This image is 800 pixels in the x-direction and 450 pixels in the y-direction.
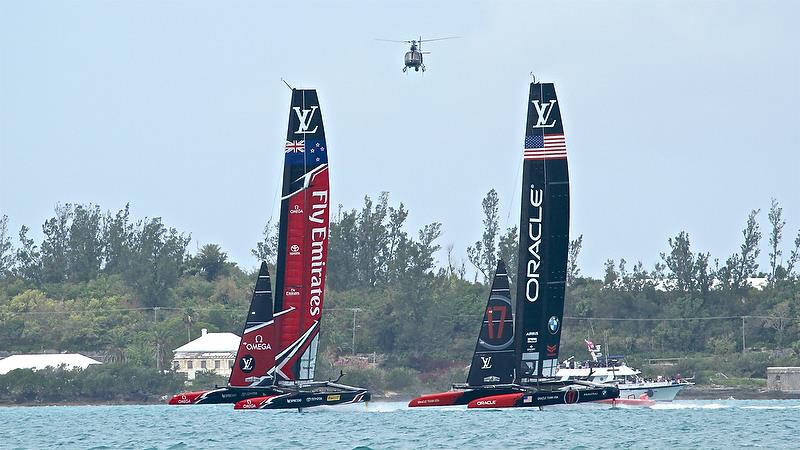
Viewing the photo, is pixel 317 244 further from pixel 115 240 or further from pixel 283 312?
pixel 115 240

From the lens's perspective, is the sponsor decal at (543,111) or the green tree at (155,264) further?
the green tree at (155,264)

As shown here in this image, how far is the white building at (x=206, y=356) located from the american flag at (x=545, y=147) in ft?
160

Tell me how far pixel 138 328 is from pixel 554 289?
5952cm

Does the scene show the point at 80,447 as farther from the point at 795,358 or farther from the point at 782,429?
the point at 795,358

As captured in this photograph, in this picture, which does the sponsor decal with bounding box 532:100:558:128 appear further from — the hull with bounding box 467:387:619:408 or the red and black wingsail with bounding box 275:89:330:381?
the hull with bounding box 467:387:619:408

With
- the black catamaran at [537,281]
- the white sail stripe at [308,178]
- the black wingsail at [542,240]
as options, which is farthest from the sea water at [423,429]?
the white sail stripe at [308,178]

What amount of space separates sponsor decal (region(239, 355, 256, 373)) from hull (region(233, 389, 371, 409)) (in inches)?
70.0

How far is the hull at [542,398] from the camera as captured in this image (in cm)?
5472

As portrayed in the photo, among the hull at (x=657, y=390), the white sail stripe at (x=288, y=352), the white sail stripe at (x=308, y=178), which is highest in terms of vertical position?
the white sail stripe at (x=308, y=178)

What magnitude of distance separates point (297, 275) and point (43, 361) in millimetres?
47050

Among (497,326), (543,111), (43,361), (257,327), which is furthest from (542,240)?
(43,361)

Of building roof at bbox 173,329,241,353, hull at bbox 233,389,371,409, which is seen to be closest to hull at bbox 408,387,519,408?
hull at bbox 233,389,371,409

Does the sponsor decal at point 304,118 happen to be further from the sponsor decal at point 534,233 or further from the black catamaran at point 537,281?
the sponsor decal at point 534,233

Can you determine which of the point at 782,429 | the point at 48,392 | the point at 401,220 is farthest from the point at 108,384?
the point at 782,429
